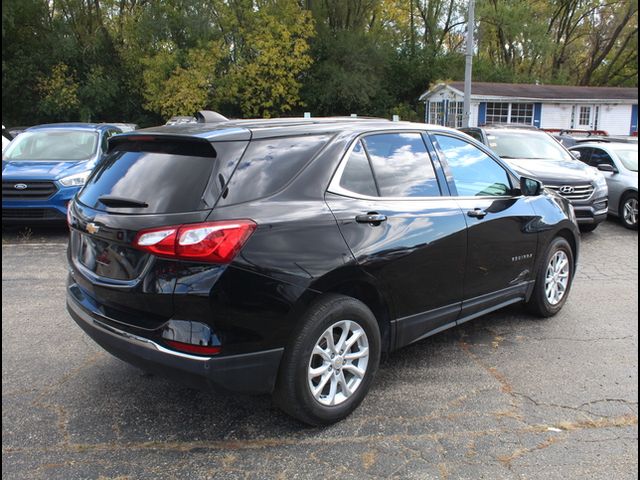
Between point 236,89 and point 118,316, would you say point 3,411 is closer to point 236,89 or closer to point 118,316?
point 118,316

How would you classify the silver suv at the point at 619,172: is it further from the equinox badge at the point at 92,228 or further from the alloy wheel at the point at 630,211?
the equinox badge at the point at 92,228

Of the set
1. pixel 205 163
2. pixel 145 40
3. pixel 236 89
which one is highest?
pixel 145 40

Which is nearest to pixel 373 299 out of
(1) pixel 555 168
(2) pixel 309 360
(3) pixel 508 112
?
(2) pixel 309 360

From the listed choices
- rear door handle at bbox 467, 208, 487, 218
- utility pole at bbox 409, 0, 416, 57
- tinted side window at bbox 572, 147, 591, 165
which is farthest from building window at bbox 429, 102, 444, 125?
rear door handle at bbox 467, 208, 487, 218

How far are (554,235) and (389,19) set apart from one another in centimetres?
3616

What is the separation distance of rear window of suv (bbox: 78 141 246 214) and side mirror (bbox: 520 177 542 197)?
106 inches

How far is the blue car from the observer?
8133 mm

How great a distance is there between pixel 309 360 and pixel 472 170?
2.15m

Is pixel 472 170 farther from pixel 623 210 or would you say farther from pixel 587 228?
pixel 623 210

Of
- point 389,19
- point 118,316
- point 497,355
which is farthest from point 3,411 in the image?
point 389,19

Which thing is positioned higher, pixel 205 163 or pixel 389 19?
pixel 389 19

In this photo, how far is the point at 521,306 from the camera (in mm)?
5340

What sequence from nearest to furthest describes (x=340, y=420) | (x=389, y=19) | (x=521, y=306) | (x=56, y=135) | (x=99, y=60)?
(x=340, y=420)
(x=521, y=306)
(x=56, y=135)
(x=99, y=60)
(x=389, y=19)

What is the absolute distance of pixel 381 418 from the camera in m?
3.32
